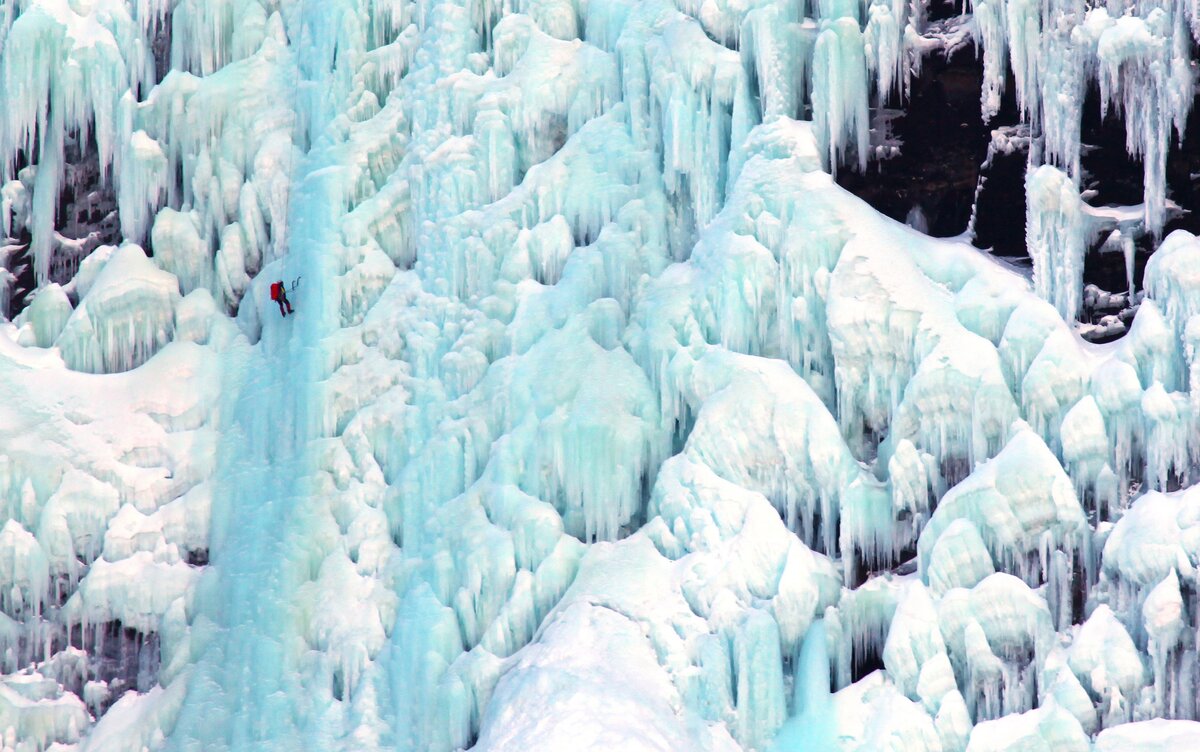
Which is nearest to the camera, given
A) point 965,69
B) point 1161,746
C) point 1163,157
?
point 1161,746

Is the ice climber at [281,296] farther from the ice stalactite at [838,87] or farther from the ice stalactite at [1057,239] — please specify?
the ice stalactite at [1057,239]

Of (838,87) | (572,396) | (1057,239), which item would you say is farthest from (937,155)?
(572,396)

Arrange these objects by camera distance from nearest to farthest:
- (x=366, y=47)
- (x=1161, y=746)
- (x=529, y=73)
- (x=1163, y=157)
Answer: (x=1161, y=746)
(x=1163, y=157)
(x=529, y=73)
(x=366, y=47)

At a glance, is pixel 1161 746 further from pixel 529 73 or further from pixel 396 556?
pixel 529 73

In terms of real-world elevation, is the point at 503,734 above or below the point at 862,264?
below

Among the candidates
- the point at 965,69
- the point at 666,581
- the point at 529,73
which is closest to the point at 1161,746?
the point at 666,581

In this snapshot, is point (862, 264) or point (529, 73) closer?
point (862, 264)

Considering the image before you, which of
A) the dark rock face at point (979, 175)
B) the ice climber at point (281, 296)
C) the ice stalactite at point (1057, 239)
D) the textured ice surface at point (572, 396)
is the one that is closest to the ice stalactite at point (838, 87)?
the textured ice surface at point (572, 396)

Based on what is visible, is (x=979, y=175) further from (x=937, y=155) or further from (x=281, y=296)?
(x=281, y=296)
